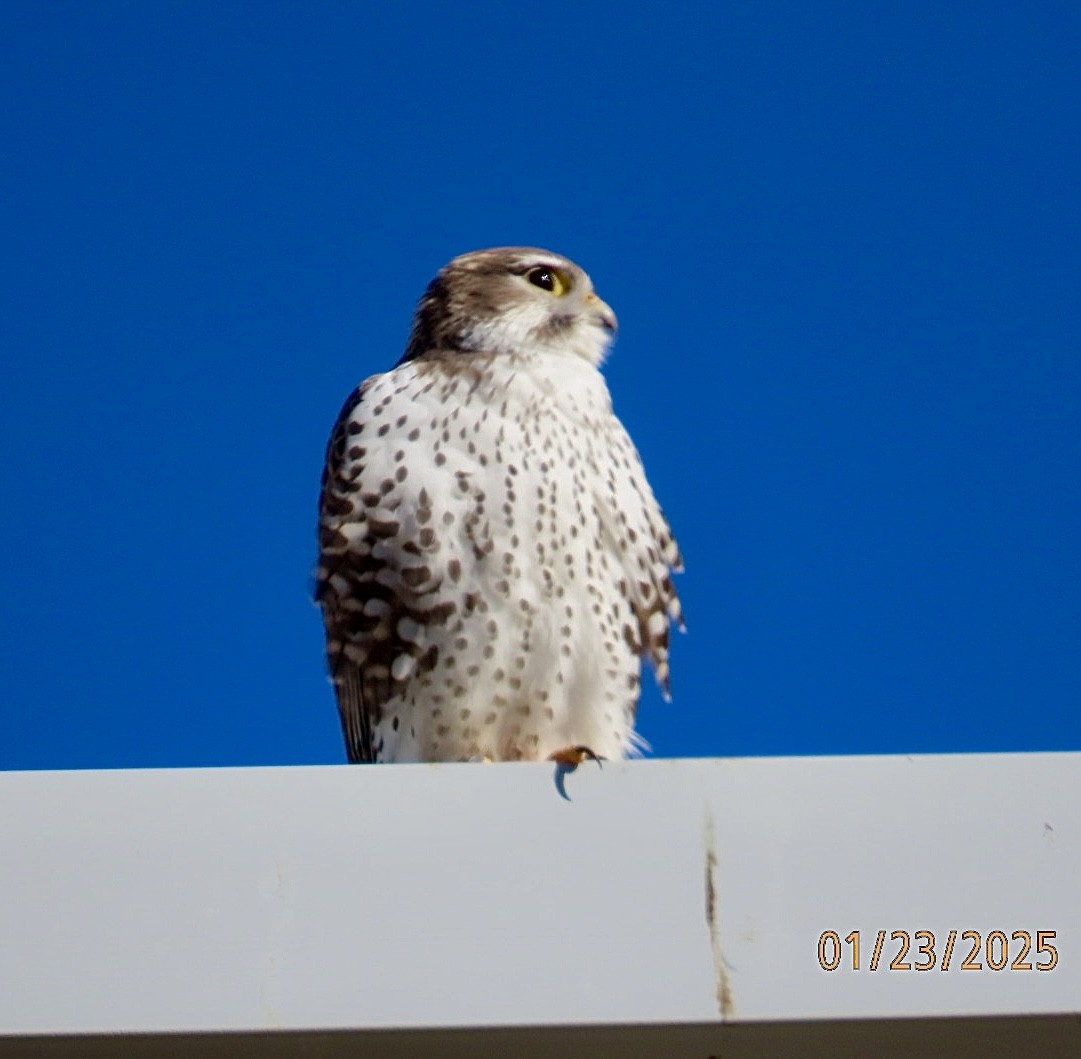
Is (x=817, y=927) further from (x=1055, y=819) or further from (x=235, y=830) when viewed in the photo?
(x=235, y=830)

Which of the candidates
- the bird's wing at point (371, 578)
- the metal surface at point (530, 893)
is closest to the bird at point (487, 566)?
the bird's wing at point (371, 578)

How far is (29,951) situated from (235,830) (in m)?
0.34

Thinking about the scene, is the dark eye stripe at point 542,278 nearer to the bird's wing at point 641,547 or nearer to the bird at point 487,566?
the bird at point 487,566

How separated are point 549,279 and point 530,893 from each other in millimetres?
2493

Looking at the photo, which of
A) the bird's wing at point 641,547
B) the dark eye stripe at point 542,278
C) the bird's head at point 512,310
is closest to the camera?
the bird's wing at point 641,547

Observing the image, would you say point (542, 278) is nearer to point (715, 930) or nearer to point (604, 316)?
point (604, 316)

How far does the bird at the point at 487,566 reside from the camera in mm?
4148

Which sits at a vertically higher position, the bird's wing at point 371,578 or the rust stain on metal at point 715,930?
the bird's wing at point 371,578

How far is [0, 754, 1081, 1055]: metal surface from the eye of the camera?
267cm

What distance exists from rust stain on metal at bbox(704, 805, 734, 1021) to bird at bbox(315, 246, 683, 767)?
1.38 metres

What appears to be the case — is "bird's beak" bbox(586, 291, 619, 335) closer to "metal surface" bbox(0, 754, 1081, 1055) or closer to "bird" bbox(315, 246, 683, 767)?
"bird" bbox(315, 246, 683, 767)

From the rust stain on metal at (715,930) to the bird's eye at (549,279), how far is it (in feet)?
7.73

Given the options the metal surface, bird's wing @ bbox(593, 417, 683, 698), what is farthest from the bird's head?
the metal surface

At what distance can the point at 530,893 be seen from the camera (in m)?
2.77
